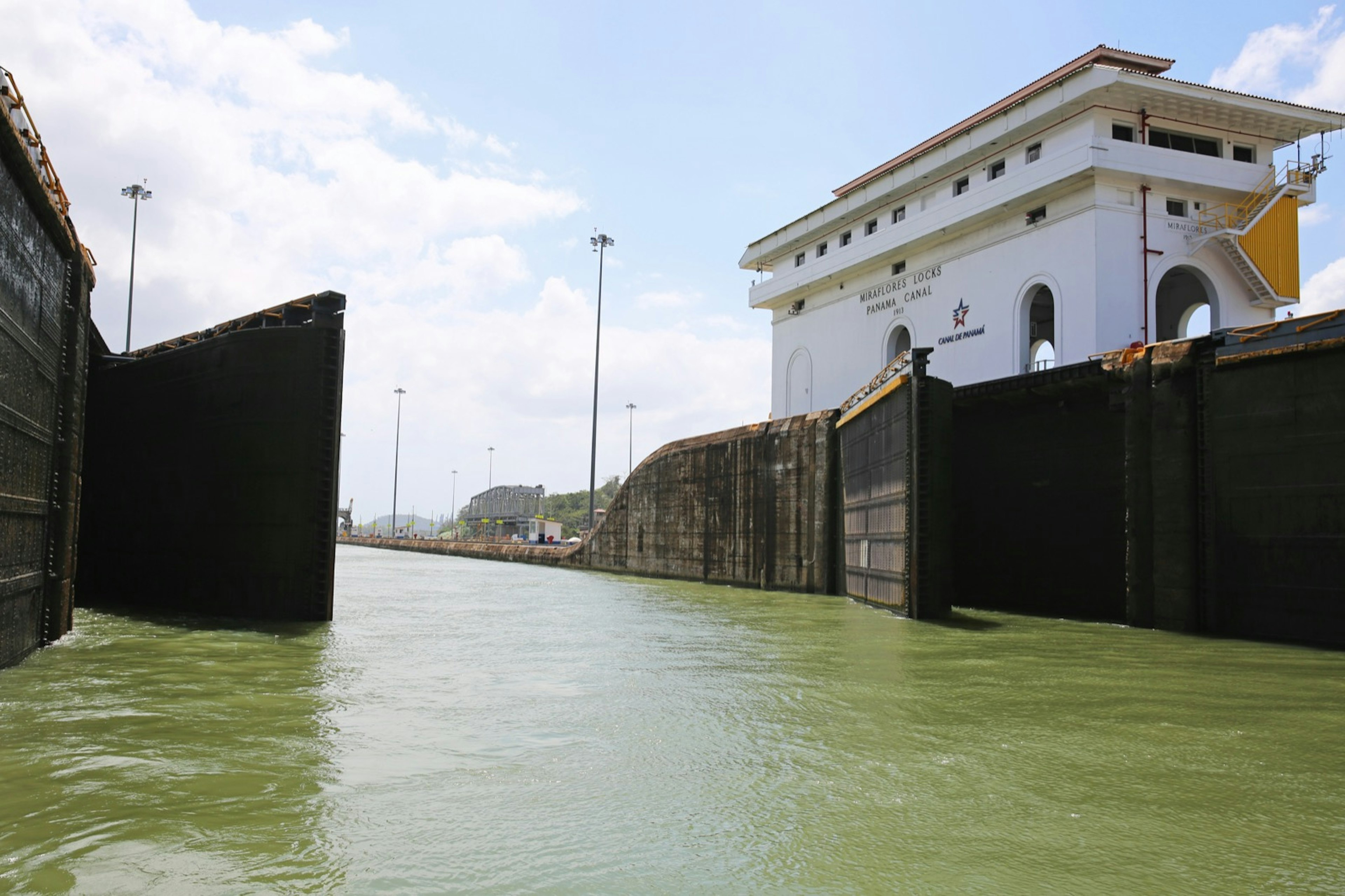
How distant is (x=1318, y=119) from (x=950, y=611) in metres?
19.4

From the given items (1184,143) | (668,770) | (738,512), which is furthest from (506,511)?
(668,770)

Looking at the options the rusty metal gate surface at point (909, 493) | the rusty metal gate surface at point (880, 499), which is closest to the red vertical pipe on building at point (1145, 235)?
the rusty metal gate surface at point (909, 493)

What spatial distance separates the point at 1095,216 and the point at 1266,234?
538cm

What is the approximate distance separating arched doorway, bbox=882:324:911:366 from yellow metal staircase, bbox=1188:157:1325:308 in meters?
10.2

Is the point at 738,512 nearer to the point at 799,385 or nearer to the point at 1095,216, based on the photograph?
Result: the point at 799,385

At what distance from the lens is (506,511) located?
117312 mm

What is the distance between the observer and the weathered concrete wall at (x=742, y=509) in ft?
92.2

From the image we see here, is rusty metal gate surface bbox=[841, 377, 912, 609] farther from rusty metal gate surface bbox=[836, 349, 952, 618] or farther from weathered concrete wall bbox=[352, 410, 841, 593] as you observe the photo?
weathered concrete wall bbox=[352, 410, 841, 593]

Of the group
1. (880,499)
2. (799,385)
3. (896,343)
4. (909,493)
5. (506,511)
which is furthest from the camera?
(506,511)

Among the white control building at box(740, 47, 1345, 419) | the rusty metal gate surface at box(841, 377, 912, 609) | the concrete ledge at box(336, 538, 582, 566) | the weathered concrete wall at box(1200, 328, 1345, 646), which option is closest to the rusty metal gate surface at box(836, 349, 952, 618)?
the rusty metal gate surface at box(841, 377, 912, 609)

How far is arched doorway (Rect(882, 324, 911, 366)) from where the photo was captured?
34947mm

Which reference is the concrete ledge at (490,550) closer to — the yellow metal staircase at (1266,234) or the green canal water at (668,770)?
the yellow metal staircase at (1266,234)

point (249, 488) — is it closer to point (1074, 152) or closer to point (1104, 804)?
point (1104, 804)

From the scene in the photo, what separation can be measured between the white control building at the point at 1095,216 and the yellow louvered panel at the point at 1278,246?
0.06 m
